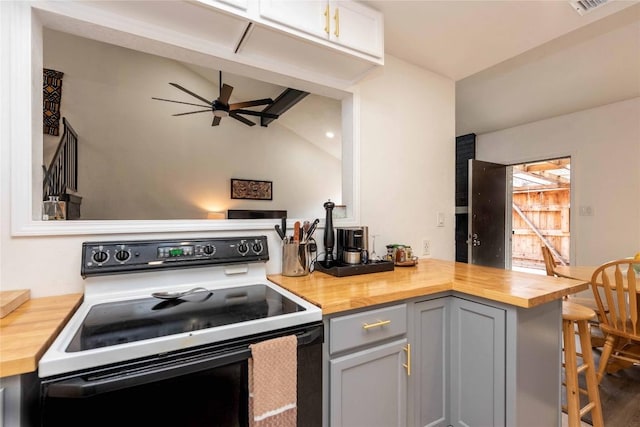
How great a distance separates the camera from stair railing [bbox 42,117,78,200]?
2.68 m

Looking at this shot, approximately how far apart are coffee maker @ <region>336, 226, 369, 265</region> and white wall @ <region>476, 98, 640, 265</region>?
135 inches

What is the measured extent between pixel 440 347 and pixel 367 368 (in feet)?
1.48

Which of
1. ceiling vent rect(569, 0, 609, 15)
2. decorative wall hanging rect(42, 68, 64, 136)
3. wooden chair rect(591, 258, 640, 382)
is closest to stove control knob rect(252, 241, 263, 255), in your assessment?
ceiling vent rect(569, 0, 609, 15)

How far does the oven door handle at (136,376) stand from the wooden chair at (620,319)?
232 cm

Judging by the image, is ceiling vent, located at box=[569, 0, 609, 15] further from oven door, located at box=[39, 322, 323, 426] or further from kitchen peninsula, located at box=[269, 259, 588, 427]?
oven door, located at box=[39, 322, 323, 426]

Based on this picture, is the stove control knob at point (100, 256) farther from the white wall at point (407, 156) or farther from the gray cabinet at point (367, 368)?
the white wall at point (407, 156)

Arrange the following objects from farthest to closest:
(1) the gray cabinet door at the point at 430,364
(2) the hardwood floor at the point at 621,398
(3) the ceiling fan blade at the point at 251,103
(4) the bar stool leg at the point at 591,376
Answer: (3) the ceiling fan blade at the point at 251,103 < (2) the hardwood floor at the point at 621,398 < (4) the bar stool leg at the point at 591,376 < (1) the gray cabinet door at the point at 430,364

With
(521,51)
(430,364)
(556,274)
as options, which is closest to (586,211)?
(556,274)

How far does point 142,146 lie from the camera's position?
4.37m

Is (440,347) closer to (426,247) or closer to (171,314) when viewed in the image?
(426,247)

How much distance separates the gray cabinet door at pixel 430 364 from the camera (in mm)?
1321

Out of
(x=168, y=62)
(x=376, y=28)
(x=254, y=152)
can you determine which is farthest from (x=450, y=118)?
(x=168, y=62)

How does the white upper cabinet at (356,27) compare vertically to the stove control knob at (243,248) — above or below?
above

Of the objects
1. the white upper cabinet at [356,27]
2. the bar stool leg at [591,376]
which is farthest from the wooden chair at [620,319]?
the white upper cabinet at [356,27]
